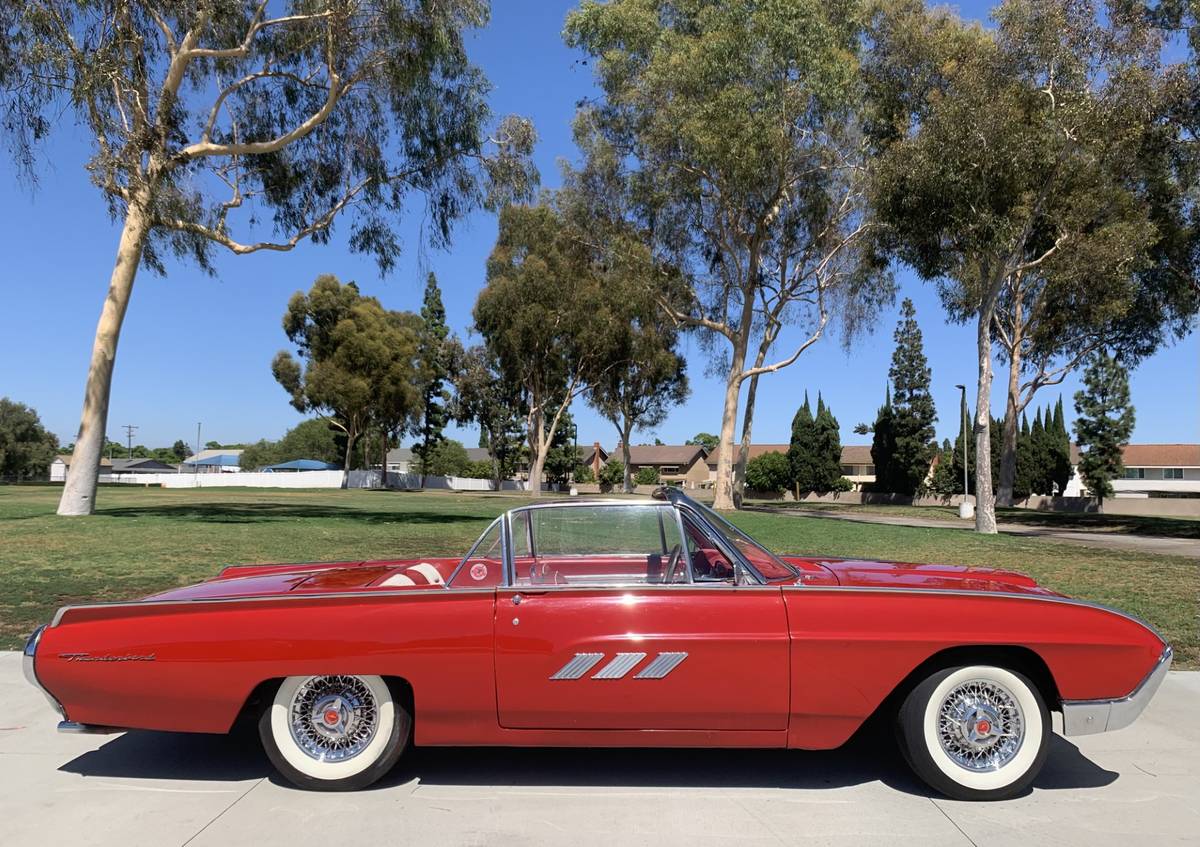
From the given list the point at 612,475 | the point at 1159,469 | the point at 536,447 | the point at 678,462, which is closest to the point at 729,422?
the point at 536,447

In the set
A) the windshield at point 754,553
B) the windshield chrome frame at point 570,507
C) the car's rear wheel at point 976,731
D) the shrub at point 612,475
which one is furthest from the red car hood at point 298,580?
the shrub at point 612,475

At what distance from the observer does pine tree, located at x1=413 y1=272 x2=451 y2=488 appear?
57812 mm

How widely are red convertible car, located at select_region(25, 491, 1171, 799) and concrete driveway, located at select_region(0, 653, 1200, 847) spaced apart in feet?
0.66

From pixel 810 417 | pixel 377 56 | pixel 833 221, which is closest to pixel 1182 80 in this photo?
pixel 833 221

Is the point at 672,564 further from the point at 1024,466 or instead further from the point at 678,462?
the point at 678,462

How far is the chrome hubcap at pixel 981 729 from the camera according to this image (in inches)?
138

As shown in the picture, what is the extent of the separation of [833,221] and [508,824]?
1010 inches

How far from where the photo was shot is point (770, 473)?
63.2 m

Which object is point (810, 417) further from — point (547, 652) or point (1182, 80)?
point (547, 652)

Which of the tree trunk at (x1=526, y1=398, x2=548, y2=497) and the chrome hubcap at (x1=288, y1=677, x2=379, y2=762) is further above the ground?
the tree trunk at (x1=526, y1=398, x2=548, y2=497)

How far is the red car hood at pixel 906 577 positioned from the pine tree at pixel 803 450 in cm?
5732

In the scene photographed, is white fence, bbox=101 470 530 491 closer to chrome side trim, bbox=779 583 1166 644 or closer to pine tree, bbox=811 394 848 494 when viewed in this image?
pine tree, bbox=811 394 848 494

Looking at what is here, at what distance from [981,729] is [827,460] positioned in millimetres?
58606

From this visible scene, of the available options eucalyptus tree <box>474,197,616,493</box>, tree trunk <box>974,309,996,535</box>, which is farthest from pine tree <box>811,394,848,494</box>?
tree trunk <box>974,309,996,535</box>
